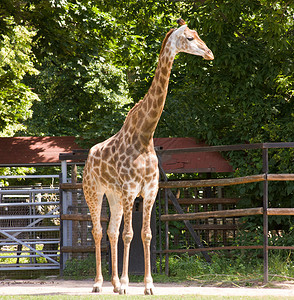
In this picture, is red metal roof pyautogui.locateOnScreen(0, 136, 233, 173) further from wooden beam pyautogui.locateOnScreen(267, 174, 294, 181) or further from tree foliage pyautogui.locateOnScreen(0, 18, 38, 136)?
tree foliage pyautogui.locateOnScreen(0, 18, 38, 136)

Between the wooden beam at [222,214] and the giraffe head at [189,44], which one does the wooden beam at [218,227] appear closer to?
the wooden beam at [222,214]

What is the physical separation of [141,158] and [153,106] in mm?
677

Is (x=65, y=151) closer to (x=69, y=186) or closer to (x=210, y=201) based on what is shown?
(x=69, y=186)

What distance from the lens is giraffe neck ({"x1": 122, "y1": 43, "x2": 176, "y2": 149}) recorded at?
687 centimetres

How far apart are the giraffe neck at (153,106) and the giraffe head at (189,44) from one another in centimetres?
13

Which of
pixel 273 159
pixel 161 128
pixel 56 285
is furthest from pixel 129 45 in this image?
pixel 56 285

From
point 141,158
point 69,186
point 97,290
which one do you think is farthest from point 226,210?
point 69,186

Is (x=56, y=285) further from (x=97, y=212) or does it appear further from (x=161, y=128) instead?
(x=161, y=128)

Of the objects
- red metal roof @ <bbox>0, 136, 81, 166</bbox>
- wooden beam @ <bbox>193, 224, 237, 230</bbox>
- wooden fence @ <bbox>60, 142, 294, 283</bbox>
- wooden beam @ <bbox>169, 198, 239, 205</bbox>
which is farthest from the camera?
red metal roof @ <bbox>0, 136, 81, 166</bbox>

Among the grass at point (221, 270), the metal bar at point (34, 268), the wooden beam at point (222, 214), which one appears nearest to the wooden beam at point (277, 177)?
the wooden beam at point (222, 214)

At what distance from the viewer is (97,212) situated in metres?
7.61

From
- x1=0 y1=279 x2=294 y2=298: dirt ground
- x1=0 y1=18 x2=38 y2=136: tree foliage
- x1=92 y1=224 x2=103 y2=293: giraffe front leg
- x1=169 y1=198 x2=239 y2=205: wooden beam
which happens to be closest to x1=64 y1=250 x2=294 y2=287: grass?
x1=0 y1=279 x2=294 y2=298: dirt ground

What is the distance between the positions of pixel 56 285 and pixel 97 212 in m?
1.48

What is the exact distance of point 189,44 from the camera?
6.70m
